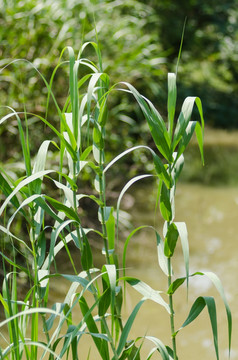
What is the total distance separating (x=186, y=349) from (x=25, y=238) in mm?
1279

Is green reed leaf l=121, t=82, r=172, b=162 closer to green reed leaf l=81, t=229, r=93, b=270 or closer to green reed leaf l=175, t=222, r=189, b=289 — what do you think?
green reed leaf l=175, t=222, r=189, b=289

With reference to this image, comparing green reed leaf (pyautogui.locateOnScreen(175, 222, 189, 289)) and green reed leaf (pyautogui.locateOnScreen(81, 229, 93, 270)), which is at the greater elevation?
green reed leaf (pyautogui.locateOnScreen(175, 222, 189, 289))

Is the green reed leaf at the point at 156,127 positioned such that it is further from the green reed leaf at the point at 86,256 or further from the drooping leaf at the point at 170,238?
the green reed leaf at the point at 86,256

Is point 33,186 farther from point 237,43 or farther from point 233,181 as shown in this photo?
point 237,43

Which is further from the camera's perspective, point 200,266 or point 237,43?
point 237,43

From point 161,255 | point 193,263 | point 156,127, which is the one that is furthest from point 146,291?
point 193,263

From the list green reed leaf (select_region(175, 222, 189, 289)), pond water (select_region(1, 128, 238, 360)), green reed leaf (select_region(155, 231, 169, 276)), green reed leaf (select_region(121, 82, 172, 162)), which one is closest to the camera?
green reed leaf (select_region(175, 222, 189, 289))

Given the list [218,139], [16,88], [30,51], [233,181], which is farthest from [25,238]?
[218,139]

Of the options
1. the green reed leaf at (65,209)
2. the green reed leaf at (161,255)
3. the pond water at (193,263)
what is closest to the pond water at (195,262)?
the pond water at (193,263)

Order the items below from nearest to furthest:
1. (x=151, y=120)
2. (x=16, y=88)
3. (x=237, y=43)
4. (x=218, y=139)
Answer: (x=151, y=120), (x=16, y=88), (x=218, y=139), (x=237, y=43)

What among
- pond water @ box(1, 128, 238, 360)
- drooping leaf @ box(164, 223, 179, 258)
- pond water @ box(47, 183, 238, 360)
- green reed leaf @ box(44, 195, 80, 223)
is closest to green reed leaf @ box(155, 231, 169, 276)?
drooping leaf @ box(164, 223, 179, 258)

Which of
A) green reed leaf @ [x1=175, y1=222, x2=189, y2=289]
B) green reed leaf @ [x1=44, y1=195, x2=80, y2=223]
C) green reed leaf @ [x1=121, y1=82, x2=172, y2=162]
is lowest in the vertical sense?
green reed leaf @ [x1=175, y1=222, x2=189, y2=289]

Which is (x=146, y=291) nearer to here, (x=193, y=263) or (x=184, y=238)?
(x=184, y=238)

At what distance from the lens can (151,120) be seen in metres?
1.54
